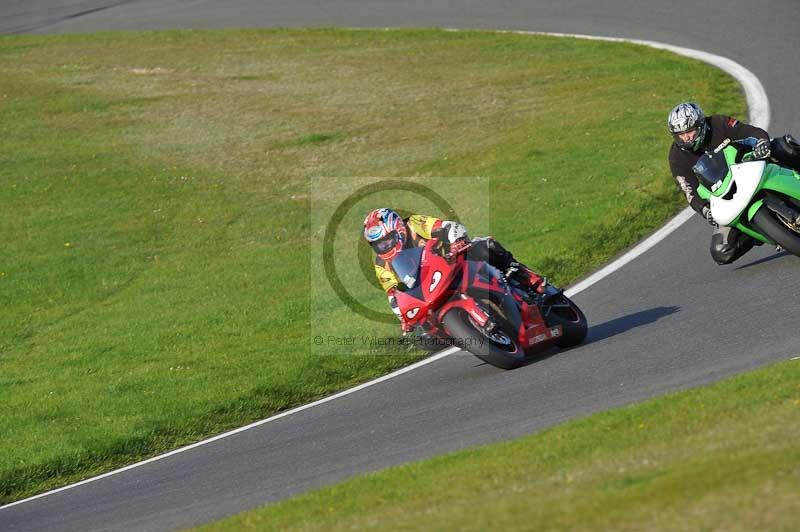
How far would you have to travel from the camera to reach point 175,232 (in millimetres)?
19297

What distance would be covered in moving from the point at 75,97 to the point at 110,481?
19438 millimetres

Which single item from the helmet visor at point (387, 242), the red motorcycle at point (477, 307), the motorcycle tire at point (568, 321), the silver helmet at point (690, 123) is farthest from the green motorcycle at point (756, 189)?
the helmet visor at point (387, 242)

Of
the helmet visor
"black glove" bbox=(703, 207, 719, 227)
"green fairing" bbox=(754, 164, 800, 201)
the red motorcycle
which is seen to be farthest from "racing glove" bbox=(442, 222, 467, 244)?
"green fairing" bbox=(754, 164, 800, 201)

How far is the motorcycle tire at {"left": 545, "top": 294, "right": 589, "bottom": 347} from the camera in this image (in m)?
11.6

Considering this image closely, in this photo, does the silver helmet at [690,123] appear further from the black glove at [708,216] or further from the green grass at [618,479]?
the green grass at [618,479]

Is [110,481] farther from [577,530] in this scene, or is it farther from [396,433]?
[577,530]

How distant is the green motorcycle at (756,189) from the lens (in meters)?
11.7

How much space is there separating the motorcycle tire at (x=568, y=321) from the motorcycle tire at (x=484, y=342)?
1.53 ft

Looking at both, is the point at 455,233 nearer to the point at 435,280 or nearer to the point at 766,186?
the point at 435,280

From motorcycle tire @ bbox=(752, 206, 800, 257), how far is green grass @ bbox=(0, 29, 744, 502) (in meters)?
3.13

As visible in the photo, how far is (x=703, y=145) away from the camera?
12.8 m

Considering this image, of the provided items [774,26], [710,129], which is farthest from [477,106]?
[710,129]

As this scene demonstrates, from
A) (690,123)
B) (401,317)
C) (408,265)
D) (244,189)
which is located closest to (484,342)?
(401,317)

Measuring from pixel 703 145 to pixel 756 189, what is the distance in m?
1.15
